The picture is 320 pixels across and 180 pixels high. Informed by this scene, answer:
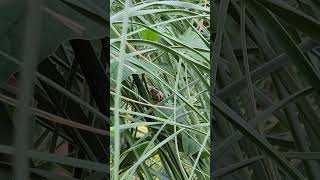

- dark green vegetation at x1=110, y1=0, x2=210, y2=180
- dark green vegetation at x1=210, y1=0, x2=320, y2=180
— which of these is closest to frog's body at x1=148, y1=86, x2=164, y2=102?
dark green vegetation at x1=110, y1=0, x2=210, y2=180

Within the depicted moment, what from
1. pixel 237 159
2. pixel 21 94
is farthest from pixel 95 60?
pixel 237 159

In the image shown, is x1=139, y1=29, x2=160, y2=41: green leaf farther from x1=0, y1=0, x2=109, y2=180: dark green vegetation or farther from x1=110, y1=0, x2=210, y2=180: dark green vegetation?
x1=0, y1=0, x2=109, y2=180: dark green vegetation

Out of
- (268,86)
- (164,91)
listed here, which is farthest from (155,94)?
(268,86)

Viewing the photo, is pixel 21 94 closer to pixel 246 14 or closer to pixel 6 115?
pixel 6 115

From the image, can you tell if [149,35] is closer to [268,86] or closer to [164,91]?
[164,91]

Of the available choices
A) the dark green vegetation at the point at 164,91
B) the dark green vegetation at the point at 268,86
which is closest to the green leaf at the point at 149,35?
the dark green vegetation at the point at 164,91

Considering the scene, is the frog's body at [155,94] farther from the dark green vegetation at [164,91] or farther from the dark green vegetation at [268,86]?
the dark green vegetation at [268,86]
